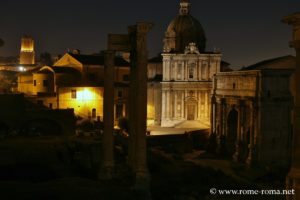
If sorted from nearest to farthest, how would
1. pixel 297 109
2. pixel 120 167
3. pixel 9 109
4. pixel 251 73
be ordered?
pixel 297 109
pixel 120 167
pixel 251 73
pixel 9 109

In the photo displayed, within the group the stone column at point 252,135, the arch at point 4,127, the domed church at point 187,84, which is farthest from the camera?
the domed church at point 187,84

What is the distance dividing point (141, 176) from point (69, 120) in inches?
983

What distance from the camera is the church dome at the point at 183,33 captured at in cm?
6091

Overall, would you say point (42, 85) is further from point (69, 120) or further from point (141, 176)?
point (141, 176)

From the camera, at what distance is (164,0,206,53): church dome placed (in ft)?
200

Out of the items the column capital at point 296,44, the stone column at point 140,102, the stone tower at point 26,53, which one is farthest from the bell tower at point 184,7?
the stone tower at point 26,53

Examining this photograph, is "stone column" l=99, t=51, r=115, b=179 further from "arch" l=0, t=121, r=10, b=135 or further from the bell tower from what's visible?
the bell tower

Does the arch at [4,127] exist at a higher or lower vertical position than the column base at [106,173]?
higher

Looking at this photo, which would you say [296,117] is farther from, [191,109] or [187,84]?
[191,109]

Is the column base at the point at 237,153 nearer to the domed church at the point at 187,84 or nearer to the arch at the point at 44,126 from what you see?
the domed church at the point at 187,84

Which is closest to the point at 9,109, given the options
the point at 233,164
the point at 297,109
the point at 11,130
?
the point at 11,130

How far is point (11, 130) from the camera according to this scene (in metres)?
40.9

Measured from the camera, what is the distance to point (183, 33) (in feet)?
201

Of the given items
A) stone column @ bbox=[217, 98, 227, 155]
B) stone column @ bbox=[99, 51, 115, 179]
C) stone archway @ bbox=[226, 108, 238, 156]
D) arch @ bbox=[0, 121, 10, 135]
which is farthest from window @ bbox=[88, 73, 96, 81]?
stone column @ bbox=[99, 51, 115, 179]
